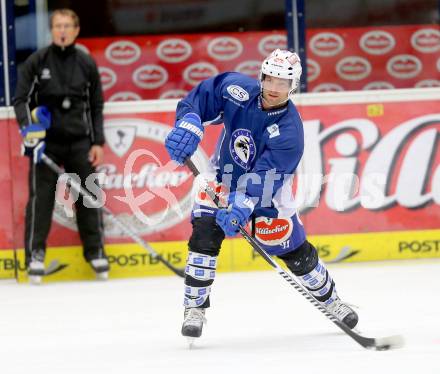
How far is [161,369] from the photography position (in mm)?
3938

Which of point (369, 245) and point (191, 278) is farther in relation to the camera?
point (369, 245)

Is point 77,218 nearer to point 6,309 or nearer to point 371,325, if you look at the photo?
point 6,309

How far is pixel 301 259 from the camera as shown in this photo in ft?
15.0

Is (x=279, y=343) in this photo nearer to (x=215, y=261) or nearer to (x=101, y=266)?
(x=215, y=261)

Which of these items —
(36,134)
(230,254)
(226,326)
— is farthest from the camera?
(230,254)

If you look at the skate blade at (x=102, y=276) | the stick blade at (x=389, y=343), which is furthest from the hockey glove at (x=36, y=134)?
the stick blade at (x=389, y=343)

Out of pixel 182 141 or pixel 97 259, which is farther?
pixel 97 259

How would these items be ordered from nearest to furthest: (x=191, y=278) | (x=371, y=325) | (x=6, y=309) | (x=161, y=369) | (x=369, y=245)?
(x=161, y=369) < (x=191, y=278) < (x=371, y=325) < (x=6, y=309) < (x=369, y=245)

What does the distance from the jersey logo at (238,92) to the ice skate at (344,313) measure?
0.92 metres

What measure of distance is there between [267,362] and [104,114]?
2837mm

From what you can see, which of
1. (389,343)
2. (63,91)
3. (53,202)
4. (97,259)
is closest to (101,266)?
(97,259)

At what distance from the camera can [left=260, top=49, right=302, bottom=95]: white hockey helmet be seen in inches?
171

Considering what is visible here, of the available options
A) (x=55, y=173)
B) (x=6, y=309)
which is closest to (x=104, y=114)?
(x=55, y=173)

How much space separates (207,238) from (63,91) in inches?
85.4
